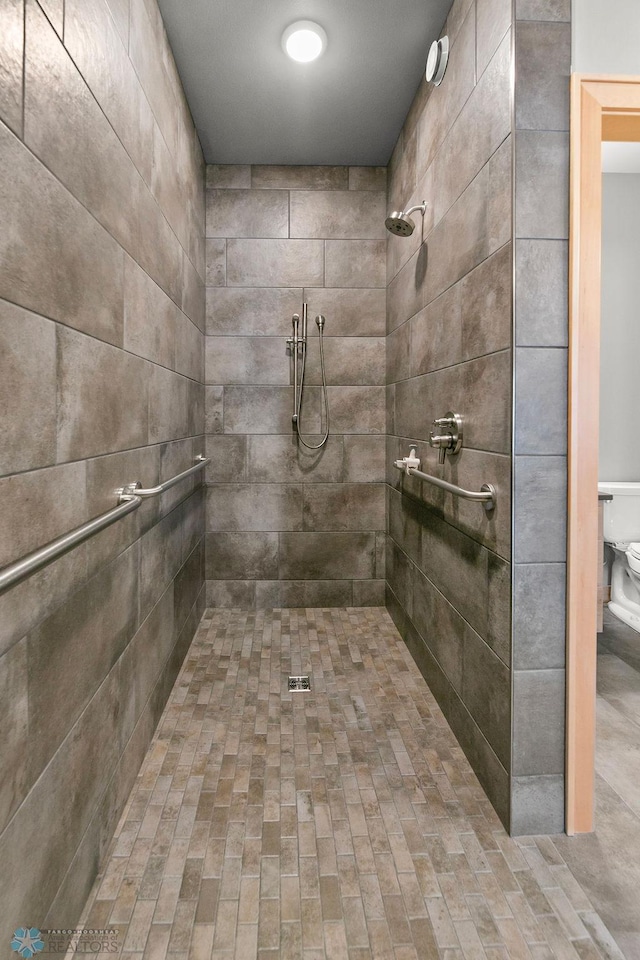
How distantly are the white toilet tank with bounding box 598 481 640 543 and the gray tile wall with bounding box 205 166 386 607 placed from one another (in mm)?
1215

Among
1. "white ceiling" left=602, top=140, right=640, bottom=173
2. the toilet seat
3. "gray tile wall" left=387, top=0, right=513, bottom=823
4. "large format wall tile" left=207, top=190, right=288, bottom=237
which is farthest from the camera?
"large format wall tile" left=207, top=190, right=288, bottom=237

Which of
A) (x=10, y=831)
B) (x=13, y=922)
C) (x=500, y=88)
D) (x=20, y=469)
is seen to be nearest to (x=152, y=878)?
(x=13, y=922)

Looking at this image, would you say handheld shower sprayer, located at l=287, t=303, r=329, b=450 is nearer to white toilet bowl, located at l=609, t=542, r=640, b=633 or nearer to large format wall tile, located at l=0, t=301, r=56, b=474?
white toilet bowl, located at l=609, t=542, r=640, b=633

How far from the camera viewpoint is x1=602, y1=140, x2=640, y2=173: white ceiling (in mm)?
2988

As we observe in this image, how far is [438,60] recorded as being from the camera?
1943 mm

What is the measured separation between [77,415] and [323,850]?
123 centimetres

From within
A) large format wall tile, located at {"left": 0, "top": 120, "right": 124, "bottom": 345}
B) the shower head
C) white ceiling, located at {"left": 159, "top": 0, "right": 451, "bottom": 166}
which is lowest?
large format wall tile, located at {"left": 0, "top": 120, "right": 124, "bottom": 345}

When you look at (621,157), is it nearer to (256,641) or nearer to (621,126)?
(621,126)

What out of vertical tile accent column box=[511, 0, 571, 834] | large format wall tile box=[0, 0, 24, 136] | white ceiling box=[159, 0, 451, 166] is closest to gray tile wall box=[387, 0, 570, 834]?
vertical tile accent column box=[511, 0, 571, 834]

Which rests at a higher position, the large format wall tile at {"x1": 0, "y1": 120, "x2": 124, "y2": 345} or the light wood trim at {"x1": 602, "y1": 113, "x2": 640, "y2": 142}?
the light wood trim at {"x1": 602, "y1": 113, "x2": 640, "y2": 142}

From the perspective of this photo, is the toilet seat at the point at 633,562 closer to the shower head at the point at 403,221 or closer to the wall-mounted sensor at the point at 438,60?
the shower head at the point at 403,221

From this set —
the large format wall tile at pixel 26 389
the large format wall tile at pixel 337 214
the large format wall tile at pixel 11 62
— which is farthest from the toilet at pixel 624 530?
the large format wall tile at pixel 11 62

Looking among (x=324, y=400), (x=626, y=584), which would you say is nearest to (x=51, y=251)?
(x=324, y=400)

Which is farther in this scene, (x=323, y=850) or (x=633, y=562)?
(x=633, y=562)
